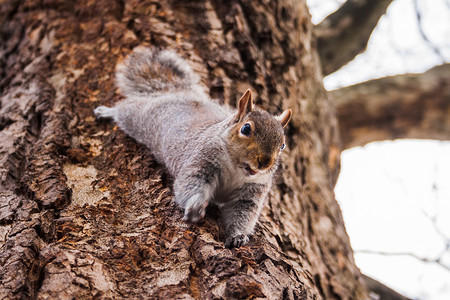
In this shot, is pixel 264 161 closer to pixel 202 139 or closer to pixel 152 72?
pixel 202 139

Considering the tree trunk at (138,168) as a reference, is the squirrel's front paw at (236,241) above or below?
below

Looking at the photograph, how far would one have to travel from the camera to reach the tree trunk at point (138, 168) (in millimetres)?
1290

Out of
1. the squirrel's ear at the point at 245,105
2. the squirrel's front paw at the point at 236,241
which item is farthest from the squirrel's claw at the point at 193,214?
the squirrel's ear at the point at 245,105

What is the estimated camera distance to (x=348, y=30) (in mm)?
3543

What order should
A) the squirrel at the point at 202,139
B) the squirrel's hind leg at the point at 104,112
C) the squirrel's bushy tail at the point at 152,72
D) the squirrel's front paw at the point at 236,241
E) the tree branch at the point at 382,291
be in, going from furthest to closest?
1. the tree branch at the point at 382,291
2. the squirrel's bushy tail at the point at 152,72
3. the squirrel's hind leg at the point at 104,112
4. the squirrel at the point at 202,139
5. the squirrel's front paw at the point at 236,241

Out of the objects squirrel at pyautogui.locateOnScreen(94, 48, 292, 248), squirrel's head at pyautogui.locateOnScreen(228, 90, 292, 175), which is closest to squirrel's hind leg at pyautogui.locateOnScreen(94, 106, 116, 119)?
squirrel at pyautogui.locateOnScreen(94, 48, 292, 248)

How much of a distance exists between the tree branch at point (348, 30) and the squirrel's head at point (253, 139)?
75.4 inches

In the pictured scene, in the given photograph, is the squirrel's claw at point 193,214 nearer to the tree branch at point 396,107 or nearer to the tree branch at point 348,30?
the tree branch at point 396,107

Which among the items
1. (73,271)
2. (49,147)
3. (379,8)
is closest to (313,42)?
(379,8)

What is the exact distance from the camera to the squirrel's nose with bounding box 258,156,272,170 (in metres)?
→ 1.79

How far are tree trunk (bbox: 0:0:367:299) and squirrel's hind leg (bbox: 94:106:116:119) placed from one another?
1.9 inches

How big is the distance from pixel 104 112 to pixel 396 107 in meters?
2.58

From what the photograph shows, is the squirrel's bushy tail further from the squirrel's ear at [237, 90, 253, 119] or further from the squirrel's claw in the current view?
the squirrel's claw

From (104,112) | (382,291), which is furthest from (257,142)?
(382,291)
